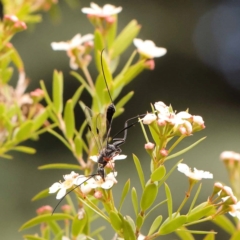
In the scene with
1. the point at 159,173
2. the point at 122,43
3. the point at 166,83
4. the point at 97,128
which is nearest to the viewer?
the point at 159,173

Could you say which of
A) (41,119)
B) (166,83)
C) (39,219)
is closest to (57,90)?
(41,119)

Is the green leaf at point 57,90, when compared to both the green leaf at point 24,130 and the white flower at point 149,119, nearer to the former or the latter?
the green leaf at point 24,130

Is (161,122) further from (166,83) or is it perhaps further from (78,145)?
(166,83)

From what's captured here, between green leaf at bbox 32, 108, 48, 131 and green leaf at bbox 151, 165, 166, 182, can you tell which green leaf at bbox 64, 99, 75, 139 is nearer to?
green leaf at bbox 32, 108, 48, 131

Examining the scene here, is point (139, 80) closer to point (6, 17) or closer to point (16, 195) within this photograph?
point (16, 195)

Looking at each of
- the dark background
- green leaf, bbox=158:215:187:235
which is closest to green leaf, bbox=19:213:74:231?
green leaf, bbox=158:215:187:235

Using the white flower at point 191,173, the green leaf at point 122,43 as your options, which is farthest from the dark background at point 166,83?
the white flower at point 191,173

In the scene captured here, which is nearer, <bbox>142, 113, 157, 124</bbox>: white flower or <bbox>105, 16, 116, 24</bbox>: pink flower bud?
<bbox>142, 113, 157, 124</bbox>: white flower
